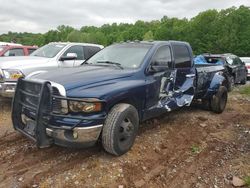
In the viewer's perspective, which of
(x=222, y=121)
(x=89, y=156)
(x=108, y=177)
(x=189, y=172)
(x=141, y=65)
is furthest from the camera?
(x=222, y=121)

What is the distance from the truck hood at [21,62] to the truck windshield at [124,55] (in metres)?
2.38

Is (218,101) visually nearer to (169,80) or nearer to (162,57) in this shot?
(169,80)

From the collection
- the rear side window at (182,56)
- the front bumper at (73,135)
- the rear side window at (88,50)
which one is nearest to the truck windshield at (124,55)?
the rear side window at (182,56)

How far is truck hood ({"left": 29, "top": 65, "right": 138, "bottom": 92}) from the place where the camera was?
4.69 m

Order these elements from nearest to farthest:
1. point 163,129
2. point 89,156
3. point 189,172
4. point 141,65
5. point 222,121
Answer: point 189,172 → point 89,156 → point 141,65 → point 163,129 → point 222,121

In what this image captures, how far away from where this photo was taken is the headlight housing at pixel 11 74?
25.7 ft

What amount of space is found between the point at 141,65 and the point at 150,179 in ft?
6.76

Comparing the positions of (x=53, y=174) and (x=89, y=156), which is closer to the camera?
(x=53, y=174)

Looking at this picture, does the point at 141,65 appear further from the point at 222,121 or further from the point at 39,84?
the point at 222,121

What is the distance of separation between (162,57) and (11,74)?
3.83m

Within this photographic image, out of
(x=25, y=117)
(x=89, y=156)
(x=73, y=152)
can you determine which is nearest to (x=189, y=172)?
(x=89, y=156)

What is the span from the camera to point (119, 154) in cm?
489

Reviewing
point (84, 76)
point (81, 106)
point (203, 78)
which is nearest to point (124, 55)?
point (84, 76)

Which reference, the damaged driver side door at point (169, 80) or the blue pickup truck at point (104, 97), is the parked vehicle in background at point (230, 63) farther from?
the blue pickup truck at point (104, 97)
